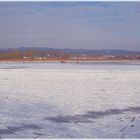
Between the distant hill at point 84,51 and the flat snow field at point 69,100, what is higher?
the distant hill at point 84,51

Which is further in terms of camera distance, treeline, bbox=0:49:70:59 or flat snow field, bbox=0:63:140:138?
treeline, bbox=0:49:70:59

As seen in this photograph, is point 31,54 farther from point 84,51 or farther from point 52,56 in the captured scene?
point 84,51

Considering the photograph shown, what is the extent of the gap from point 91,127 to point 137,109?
0.49 metres

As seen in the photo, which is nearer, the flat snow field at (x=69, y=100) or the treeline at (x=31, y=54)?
the flat snow field at (x=69, y=100)

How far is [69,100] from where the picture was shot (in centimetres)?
443

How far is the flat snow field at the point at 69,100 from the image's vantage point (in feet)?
14.2

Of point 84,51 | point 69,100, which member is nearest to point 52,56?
point 84,51

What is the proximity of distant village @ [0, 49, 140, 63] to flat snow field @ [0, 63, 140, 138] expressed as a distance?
0.06 m

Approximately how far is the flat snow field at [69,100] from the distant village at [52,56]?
59mm

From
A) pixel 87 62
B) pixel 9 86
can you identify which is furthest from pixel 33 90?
pixel 87 62

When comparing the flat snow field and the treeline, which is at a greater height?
the treeline

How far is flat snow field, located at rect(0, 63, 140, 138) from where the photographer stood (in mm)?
4316

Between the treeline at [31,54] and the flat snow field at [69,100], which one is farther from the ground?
the treeline at [31,54]

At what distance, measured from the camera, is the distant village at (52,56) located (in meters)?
4.41
